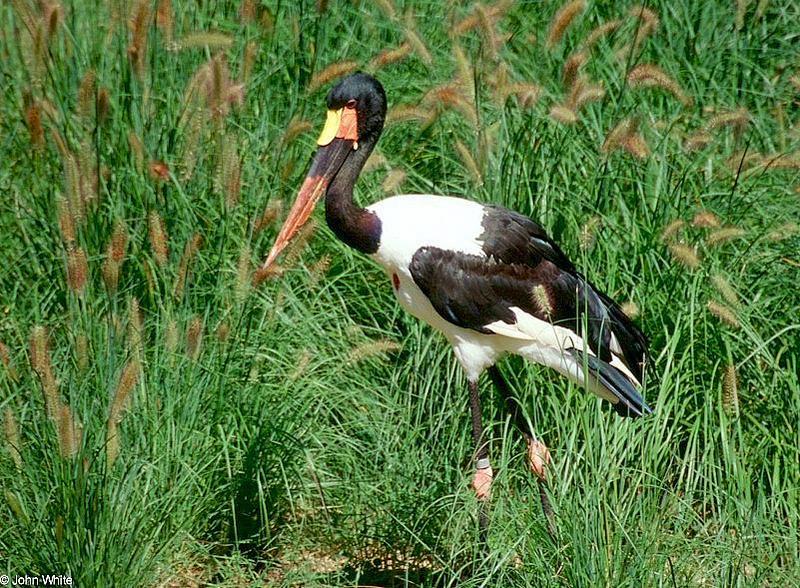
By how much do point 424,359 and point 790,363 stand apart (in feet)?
4.67

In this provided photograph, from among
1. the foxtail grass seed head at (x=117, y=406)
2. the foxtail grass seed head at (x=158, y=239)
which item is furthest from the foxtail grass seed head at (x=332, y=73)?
the foxtail grass seed head at (x=117, y=406)

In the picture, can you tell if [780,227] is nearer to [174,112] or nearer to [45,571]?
[174,112]

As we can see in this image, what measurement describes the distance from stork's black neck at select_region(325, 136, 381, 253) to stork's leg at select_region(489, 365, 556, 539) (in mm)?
696

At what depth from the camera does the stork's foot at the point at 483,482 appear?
4.94 metres

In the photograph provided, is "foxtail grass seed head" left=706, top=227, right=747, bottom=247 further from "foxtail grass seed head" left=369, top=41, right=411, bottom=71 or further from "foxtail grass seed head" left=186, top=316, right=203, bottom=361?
"foxtail grass seed head" left=186, top=316, right=203, bottom=361

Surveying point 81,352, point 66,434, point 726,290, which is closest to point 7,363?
point 81,352

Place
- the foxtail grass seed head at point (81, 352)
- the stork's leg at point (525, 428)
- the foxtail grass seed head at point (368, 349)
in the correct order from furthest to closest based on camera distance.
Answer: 1. the foxtail grass seed head at point (368, 349)
2. the stork's leg at point (525, 428)
3. the foxtail grass seed head at point (81, 352)

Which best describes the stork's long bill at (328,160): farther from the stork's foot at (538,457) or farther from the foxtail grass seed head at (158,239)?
the stork's foot at (538,457)

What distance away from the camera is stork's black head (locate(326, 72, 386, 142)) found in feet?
18.0

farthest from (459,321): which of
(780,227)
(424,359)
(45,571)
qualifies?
(45,571)

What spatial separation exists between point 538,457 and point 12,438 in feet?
6.04

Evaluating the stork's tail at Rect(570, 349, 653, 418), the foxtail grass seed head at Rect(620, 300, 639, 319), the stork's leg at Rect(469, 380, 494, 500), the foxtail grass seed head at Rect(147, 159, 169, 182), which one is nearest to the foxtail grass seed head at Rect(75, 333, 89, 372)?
the foxtail grass seed head at Rect(147, 159, 169, 182)

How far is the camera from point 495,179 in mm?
5820

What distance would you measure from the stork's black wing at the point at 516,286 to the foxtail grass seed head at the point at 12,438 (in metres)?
1.65
